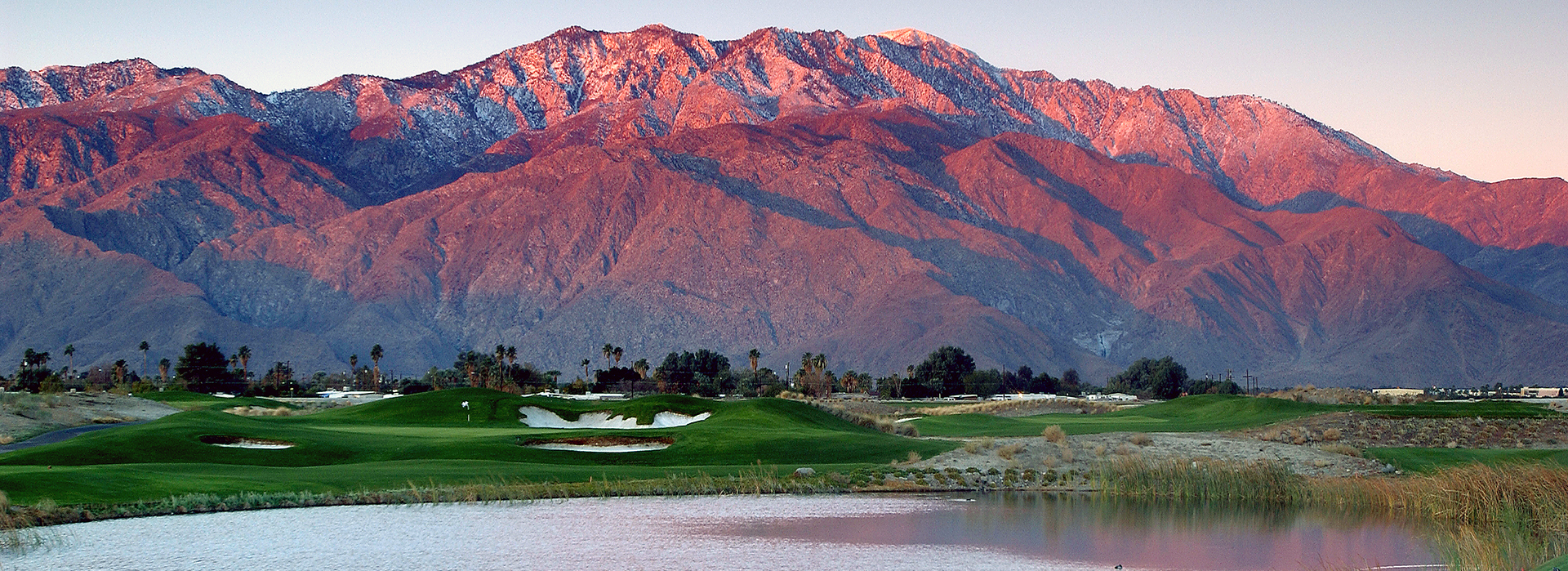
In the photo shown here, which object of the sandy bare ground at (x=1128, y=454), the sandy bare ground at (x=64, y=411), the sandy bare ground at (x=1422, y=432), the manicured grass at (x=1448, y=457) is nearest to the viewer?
the manicured grass at (x=1448, y=457)

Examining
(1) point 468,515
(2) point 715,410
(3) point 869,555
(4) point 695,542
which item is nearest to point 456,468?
(1) point 468,515

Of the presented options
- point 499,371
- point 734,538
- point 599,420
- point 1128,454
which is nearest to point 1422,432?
point 1128,454

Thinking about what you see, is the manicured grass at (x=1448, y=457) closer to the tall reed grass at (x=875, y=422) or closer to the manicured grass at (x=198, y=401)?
the tall reed grass at (x=875, y=422)

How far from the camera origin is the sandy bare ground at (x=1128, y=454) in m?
42.6

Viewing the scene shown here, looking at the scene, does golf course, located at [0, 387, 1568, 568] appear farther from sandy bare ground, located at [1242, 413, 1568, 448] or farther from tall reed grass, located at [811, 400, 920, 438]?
tall reed grass, located at [811, 400, 920, 438]

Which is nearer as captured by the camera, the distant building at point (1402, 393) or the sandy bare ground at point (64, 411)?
the sandy bare ground at point (64, 411)

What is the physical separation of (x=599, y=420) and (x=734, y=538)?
3480 cm

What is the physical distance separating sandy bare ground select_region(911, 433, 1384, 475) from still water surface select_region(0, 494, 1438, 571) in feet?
20.4

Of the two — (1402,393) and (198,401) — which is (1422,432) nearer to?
(198,401)

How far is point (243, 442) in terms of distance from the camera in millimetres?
47344

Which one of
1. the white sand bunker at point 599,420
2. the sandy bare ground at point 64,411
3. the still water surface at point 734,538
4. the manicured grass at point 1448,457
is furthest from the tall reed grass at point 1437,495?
the sandy bare ground at point 64,411

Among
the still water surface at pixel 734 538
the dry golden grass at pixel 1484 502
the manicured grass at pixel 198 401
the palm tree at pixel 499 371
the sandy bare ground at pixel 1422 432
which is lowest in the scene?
the still water surface at pixel 734 538

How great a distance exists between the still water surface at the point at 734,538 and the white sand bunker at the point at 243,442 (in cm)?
1336

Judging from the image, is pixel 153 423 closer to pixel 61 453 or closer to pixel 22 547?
pixel 61 453
